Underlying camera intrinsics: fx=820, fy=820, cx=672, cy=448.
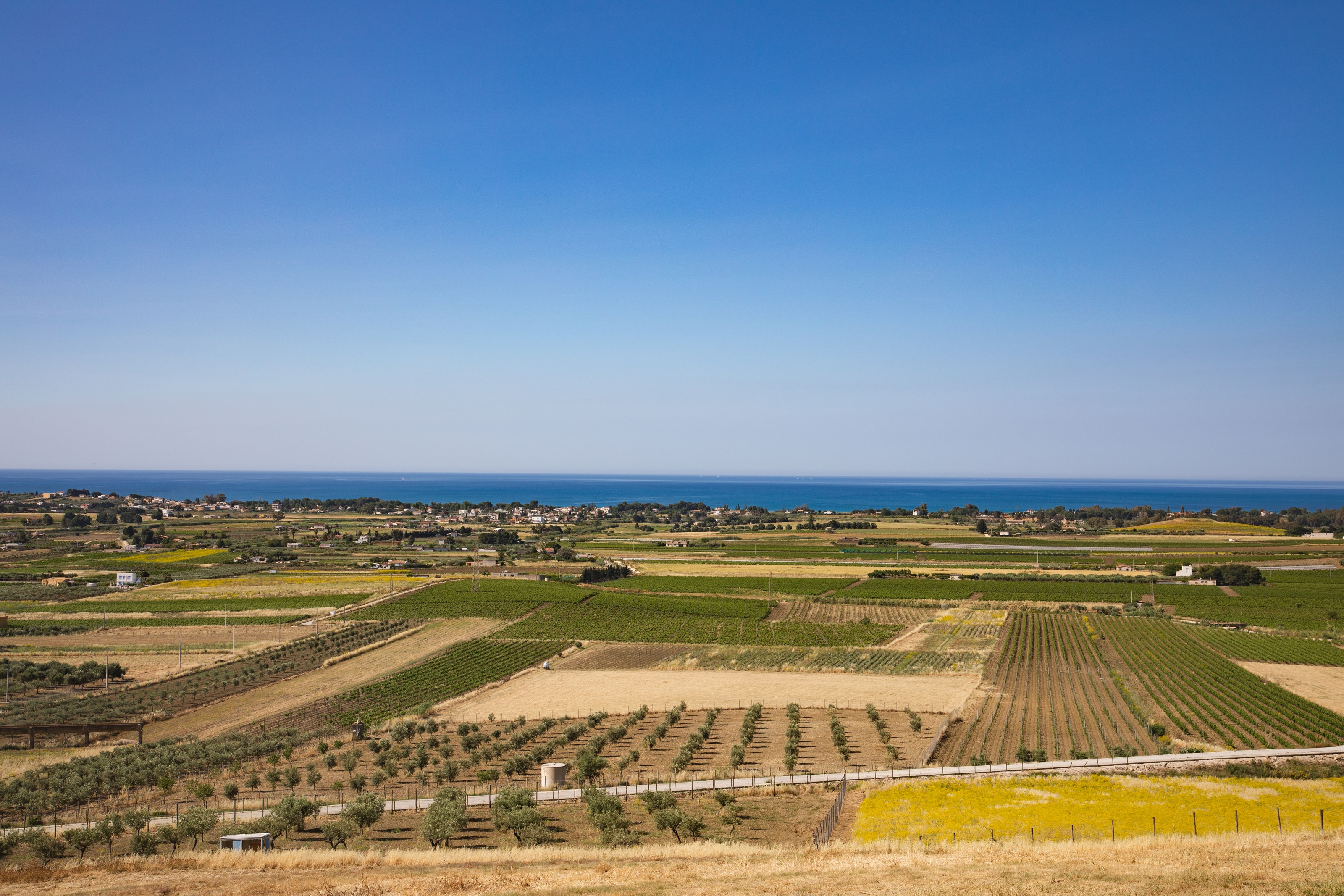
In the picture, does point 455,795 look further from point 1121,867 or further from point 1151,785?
point 1151,785

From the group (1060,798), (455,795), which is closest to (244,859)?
(455,795)

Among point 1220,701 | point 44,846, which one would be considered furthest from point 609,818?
point 1220,701

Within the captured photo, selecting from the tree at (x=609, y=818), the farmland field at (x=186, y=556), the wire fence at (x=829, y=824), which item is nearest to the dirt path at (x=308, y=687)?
the tree at (x=609, y=818)

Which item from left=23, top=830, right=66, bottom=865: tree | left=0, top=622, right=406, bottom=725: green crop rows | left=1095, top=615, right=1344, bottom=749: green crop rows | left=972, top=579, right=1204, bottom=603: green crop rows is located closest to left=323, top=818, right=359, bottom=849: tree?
left=23, top=830, right=66, bottom=865: tree

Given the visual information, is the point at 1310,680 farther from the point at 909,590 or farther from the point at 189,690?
the point at 189,690

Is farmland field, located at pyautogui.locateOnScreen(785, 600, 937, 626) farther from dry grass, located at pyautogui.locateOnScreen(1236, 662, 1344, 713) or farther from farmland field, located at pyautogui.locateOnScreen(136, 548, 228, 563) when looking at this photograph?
farmland field, located at pyautogui.locateOnScreen(136, 548, 228, 563)
